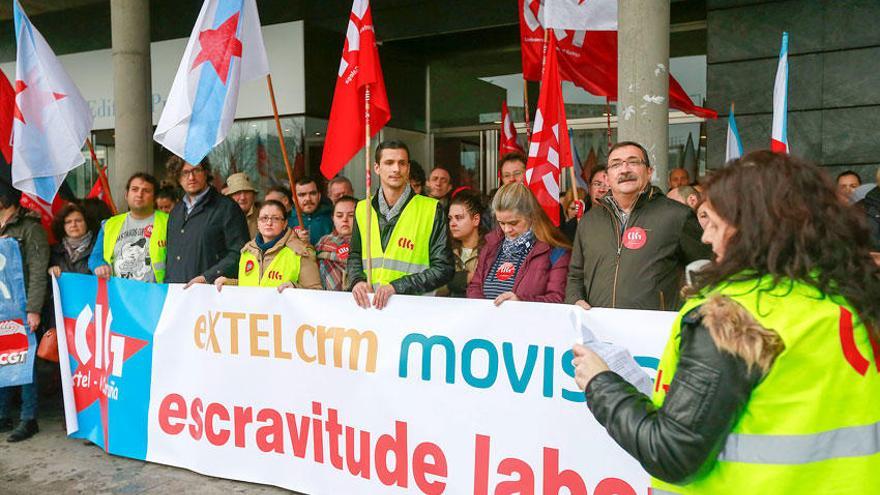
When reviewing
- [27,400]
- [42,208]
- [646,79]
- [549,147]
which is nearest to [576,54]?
[646,79]

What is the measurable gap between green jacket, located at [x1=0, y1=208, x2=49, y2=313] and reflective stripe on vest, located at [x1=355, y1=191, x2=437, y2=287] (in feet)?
9.46

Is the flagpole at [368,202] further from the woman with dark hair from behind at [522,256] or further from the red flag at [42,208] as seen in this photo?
the red flag at [42,208]

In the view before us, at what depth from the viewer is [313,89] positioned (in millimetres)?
11102

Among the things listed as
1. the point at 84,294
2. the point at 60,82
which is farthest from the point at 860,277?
the point at 60,82

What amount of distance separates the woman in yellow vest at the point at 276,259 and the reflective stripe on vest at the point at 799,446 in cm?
364

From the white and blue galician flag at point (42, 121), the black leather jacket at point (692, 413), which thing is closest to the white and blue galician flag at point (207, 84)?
the white and blue galician flag at point (42, 121)

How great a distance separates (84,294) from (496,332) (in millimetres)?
3383

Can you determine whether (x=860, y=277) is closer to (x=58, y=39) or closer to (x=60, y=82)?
(x=60, y=82)

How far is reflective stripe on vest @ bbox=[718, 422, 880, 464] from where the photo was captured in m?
1.68

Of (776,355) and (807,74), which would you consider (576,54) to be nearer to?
(807,74)

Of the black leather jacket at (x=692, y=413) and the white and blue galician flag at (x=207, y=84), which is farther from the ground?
the white and blue galician flag at (x=207, y=84)

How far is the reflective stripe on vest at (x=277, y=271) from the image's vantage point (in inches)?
197

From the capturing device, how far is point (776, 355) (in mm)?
1638

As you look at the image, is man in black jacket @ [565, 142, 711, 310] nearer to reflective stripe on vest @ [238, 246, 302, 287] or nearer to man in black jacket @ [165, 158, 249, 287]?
reflective stripe on vest @ [238, 246, 302, 287]
